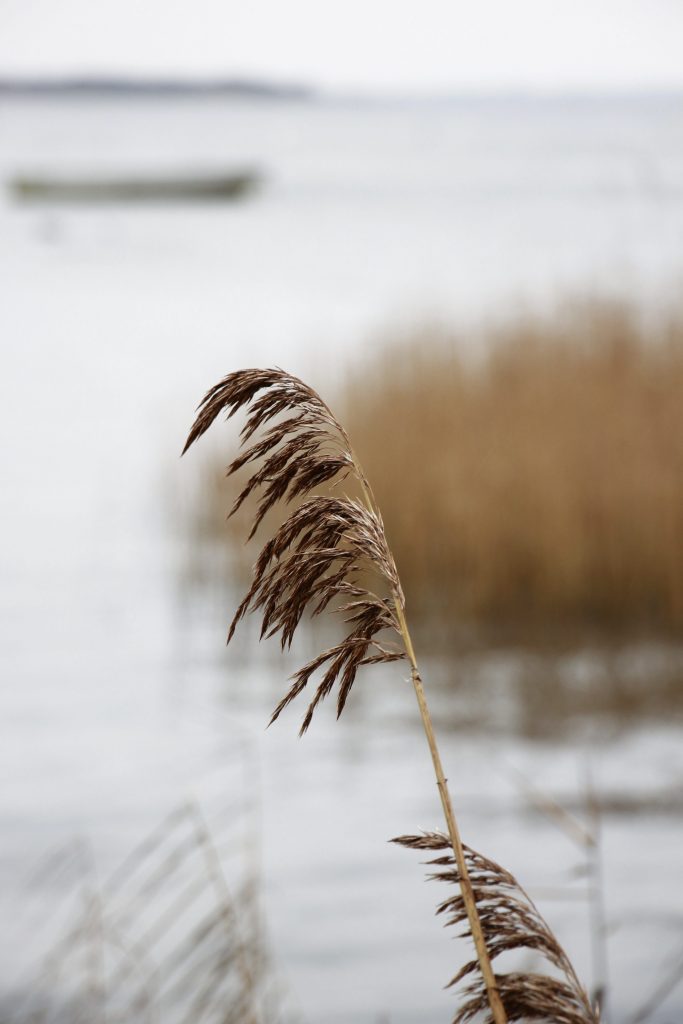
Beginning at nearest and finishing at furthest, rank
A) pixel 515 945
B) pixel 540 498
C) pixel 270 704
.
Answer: pixel 515 945, pixel 270 704, pixel 540 498

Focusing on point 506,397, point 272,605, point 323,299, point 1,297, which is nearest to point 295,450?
point 272,605

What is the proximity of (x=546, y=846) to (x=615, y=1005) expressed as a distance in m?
1.12

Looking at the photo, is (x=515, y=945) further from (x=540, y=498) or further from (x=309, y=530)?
(x=540, y=498)

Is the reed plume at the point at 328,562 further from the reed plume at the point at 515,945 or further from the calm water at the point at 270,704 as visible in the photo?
the calm water at the point at 270,704

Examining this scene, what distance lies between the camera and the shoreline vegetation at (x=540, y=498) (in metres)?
6.13

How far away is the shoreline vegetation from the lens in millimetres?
6133

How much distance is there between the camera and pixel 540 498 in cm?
620

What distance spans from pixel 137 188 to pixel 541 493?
2720cm

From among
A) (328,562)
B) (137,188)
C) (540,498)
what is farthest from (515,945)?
(137,188)

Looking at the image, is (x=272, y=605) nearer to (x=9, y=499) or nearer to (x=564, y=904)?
(x=564, y=904)

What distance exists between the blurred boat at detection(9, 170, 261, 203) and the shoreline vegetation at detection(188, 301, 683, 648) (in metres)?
23.2

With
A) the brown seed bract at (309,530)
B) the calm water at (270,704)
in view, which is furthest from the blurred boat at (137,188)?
the brown seed bract at (309,530)

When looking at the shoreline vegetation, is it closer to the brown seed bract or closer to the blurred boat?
the brown seed bract

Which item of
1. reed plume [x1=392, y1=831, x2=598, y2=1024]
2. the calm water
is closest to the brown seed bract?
reed plume [x1=392, y1=831, x2=598, y2=1024]
